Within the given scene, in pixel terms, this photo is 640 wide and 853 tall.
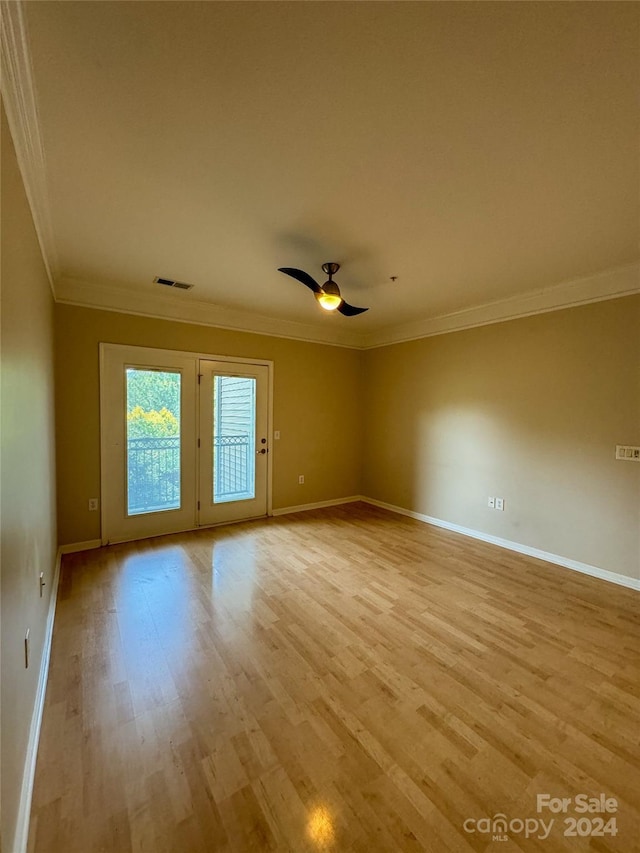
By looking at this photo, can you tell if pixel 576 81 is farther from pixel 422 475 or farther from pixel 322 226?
pixel 422 475

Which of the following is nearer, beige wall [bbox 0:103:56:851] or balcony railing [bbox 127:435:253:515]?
beige wall [bbox 0:103:56:851]

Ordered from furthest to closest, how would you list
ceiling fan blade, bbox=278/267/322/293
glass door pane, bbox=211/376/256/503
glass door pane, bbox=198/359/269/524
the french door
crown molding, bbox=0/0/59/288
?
1. glass door pane, bbox=211/376/256/503
2. glass door pane, bbox=198/359/269/524
3. the french door
4. ceiling fan blade, bbox=278/267/322/293
5. crown molding, bbox=0/0/59/288

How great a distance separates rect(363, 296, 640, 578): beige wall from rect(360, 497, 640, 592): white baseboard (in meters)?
0.06

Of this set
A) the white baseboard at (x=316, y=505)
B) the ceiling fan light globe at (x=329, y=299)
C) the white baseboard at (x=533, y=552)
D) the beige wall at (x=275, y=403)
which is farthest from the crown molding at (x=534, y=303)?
the white baseboard at (x=316, y=505)

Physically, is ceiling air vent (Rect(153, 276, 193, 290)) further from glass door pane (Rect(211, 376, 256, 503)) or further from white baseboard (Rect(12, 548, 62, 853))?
white baseboard (Rect(12, 548, 62, 853))

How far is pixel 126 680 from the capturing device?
6.03ft

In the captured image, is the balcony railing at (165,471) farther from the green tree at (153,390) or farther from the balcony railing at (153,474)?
the green tree at (153,390)

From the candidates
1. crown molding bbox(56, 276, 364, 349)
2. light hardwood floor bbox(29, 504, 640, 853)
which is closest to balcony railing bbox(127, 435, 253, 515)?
light hardwood floor bbox(29, 504, 640, 853)

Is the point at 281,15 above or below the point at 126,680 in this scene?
above

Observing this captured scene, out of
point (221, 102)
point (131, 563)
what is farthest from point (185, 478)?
point (221, 102)

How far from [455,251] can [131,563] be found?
378 centimetres

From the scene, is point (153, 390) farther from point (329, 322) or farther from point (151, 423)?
point (329, 322)

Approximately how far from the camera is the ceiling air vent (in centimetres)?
335

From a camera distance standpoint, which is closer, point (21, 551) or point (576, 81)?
point (576, 81)
